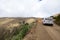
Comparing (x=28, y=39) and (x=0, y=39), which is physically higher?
(x=28, y=39)

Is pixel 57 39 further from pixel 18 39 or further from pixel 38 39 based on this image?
pixel 18 39

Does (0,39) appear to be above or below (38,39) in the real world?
below

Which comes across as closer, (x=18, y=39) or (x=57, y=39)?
(x=18, y=39)

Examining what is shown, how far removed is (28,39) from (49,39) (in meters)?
2.03

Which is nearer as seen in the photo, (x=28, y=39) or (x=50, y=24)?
(x=28, y=39)

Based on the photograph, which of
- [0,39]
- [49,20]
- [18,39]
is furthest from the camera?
[49,20]

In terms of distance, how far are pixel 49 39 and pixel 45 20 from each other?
75.1ft

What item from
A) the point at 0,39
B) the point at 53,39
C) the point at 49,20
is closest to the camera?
the point at 53,39

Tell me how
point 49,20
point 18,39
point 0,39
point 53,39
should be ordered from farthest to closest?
1. point 49,20
2. point 0,39
3. point 53,39
4. point 18,39

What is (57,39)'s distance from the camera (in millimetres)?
21062

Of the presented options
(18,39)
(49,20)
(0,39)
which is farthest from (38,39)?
(49,20)

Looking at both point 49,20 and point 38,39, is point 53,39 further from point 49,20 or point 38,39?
point 49,20

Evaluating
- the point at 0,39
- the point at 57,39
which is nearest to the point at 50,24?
the point at 0,39

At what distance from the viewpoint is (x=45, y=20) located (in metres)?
43.7
